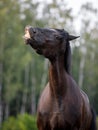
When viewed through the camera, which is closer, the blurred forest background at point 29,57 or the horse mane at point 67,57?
the horse mane at point 67,57

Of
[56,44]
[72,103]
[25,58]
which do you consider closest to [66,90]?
[72,103]

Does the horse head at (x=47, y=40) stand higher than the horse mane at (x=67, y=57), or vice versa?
the horse head at (x=47, y=40)

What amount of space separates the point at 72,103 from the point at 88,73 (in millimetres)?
42067

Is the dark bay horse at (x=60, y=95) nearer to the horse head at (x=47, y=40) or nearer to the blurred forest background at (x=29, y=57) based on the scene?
the horse head at (x=47, y=40)

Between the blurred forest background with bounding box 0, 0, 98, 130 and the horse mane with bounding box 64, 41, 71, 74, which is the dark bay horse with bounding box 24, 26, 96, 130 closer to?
→ the horse mane with bounding box 64, 41, 71, 74

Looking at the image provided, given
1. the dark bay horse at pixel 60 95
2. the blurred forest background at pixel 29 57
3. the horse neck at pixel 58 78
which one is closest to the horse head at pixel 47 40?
the dark bay horse at pixel 60 95

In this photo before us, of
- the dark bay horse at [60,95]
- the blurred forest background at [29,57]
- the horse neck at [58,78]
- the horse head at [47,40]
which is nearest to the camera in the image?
the horse head at [47,40]

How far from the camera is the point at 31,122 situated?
16.3m

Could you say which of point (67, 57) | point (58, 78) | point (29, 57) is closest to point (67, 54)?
point (67, 57)

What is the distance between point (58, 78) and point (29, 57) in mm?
32106

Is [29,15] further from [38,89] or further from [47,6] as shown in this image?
[38,89]

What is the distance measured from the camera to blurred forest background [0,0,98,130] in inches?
1471

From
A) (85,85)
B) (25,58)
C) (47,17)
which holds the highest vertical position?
(47,17)

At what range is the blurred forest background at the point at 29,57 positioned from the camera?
37375mm
